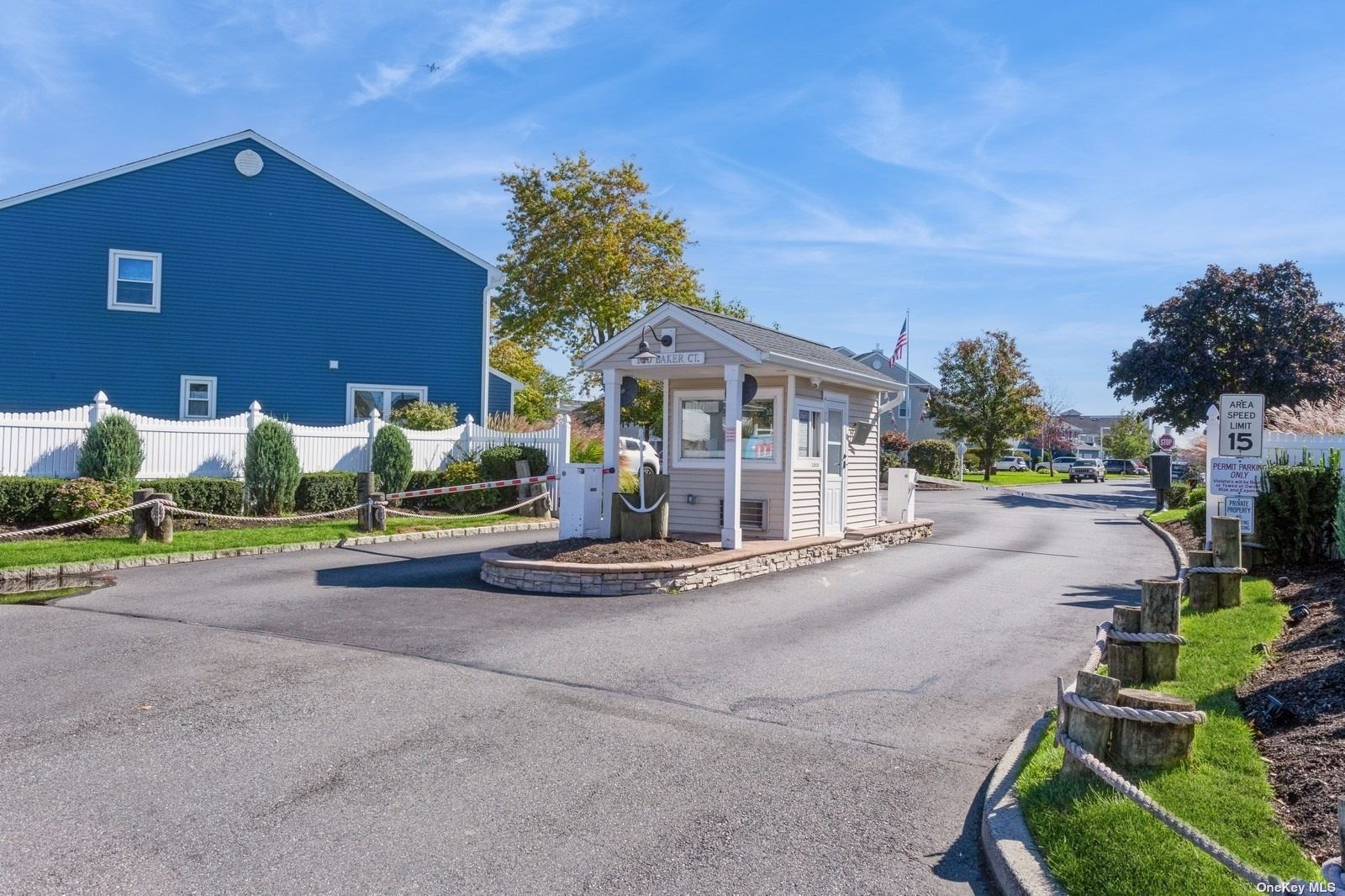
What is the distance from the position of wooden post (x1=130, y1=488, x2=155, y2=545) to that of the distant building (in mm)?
52551

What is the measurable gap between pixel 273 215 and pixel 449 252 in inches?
174

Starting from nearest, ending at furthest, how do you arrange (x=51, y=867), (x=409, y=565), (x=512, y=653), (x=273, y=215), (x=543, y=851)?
(x=51, y=867) < (x=543, y=851) < (x=512, y=653) < (x=409, y=565) < (x=273, y=215)

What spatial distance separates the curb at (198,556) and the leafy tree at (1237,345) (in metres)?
28.6

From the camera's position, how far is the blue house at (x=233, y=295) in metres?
22.4

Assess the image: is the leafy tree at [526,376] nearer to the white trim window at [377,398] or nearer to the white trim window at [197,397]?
the white trim window at [377,398]

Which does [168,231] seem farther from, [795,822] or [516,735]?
[795,822]

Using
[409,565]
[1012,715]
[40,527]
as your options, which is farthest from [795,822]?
[40,527]

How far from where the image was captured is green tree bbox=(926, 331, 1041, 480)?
53531mm

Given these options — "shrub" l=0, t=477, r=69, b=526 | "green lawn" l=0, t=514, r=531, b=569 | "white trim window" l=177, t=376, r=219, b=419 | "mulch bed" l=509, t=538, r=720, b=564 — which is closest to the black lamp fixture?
"mulch bed" l=509, t=538, r=720, b=564

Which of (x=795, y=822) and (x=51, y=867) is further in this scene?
(x=795, y=822)

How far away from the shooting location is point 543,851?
427 centimetres

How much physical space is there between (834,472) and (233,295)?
624 inches

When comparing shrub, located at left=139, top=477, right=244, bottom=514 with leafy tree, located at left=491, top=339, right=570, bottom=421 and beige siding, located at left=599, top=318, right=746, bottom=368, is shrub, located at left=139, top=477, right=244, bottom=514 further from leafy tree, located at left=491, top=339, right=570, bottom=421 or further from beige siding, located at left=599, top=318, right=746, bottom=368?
leafy tree, located at left=491, top=339, right=570, bottom=421

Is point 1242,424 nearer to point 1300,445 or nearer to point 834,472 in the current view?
point 1300,445
